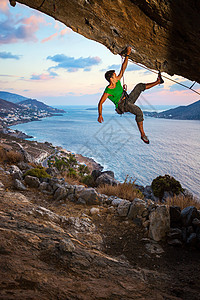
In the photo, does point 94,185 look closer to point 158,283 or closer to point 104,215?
point 104,215

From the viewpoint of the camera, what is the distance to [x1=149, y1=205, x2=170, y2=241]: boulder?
484 centimetres

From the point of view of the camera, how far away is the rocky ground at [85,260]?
7.02 ft

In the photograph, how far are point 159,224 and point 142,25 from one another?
4814 millimetres

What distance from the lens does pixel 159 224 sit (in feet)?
16.1

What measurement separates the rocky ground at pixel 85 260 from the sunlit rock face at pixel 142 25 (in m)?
4.35

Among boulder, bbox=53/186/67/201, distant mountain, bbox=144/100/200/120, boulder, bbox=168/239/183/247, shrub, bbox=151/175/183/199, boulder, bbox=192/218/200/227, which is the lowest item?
shrub, bbox=151/175/183/199

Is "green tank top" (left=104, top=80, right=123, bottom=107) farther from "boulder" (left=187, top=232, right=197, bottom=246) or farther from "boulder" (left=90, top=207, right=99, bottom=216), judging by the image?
"boulder" (left=187, top=232, right=197, bottom=246)

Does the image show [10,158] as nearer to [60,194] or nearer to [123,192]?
[60,194]

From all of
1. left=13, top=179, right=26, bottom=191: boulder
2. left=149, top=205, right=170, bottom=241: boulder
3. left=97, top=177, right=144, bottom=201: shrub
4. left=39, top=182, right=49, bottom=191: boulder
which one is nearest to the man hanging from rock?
left=149, top=205, right=170, bottom=241: boulder

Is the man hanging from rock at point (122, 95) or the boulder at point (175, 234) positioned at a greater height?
the man hanging from rock at point (122, 95)

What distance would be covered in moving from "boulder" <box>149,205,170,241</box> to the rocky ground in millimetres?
175

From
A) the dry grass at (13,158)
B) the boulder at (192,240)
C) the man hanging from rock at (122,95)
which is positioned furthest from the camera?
the dry grass at (13,158)

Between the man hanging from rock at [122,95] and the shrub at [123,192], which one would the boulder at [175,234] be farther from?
the man hanging from rock at [122,95]

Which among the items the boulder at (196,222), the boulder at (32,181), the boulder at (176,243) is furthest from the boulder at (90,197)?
the boulder at (196,222)
